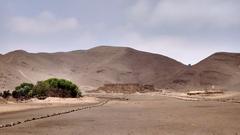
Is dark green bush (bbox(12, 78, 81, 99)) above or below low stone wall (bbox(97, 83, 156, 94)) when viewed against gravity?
below

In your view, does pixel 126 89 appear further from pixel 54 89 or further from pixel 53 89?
pixel 53 89

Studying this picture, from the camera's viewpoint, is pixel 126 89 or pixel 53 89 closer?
pixel 53 89

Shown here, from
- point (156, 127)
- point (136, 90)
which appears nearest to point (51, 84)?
point (156, 127)

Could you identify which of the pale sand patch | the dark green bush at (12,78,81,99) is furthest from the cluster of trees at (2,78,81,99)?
the pale sand patch

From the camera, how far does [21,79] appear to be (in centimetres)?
19288

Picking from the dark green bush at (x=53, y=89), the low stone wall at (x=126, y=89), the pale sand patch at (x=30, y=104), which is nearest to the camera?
the pale sand patch at (x=30, y=104)

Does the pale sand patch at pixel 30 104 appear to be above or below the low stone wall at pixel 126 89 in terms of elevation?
below

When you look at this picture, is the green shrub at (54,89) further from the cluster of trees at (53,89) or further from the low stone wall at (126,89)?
the low stone wall at (126,89)

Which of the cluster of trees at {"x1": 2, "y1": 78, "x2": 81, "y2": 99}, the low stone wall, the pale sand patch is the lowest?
the pale sand patch

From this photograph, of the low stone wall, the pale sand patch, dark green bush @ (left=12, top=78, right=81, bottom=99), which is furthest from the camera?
the low stone wall

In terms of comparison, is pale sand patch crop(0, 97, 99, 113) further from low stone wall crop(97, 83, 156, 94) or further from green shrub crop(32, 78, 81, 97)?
low stone wall crop(97, 83, 156, 94)

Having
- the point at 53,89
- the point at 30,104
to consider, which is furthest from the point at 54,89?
the point at 30,104

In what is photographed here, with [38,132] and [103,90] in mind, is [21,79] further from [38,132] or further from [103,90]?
[38,132]

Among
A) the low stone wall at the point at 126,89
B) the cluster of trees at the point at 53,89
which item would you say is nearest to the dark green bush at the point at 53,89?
the cluster of trees at the point at 53,89
